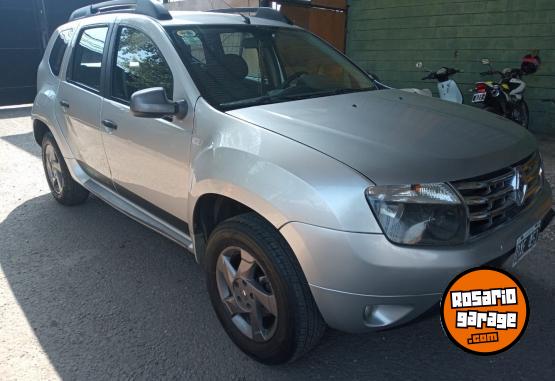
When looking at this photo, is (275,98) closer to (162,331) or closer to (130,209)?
(130,209)

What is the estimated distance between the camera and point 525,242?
2.17 meters

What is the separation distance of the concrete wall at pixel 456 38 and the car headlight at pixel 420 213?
5.95 m

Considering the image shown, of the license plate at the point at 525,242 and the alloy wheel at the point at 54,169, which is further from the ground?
the license plate at the point at 525,242

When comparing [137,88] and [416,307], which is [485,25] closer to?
[137,88]

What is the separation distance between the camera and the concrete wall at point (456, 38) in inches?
259

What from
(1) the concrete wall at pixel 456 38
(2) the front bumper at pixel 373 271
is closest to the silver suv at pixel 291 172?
(2) the front bumper at pixel 373 271

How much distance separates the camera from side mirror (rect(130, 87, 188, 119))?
2.39 metres

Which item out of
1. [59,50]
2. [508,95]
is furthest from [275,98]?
[508,95]

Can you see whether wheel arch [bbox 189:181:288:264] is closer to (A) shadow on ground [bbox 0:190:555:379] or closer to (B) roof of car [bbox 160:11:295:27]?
(A) shadow on ground [bbox 0:190:555:379]

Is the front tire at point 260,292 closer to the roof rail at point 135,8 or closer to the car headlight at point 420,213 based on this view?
Answer: the car headlight at point 420,213

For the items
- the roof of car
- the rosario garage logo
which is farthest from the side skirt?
the rosario garage logo

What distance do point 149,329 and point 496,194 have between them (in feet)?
6.54

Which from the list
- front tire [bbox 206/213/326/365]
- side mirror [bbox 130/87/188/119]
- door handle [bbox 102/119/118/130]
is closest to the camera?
front tire [bbox 206/213/326/365]

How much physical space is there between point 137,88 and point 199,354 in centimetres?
173
